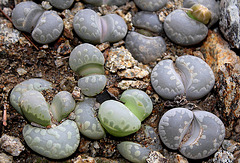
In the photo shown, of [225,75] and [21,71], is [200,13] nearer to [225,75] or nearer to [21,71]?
[225,75]

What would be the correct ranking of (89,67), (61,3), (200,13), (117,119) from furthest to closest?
(61,3)
(200,13)
(89,67)
(117,119)

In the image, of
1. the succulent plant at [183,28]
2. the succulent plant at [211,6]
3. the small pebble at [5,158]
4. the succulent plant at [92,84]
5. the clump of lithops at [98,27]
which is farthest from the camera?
the succulent plant at [211,6]

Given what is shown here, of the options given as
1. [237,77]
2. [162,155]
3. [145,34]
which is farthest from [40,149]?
[237,77]

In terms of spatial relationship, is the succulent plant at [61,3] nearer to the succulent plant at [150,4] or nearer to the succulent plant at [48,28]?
the succulent plant at [48,28]

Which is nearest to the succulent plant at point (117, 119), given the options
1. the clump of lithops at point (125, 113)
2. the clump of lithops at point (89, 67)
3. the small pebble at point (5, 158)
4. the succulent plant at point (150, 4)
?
the clump of lithops at point (125, 113)

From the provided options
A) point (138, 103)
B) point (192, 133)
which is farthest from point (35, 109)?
point (192, 133)

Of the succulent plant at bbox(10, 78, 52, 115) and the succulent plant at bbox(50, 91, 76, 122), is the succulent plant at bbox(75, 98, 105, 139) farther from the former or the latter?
the succulent plant at bbox(10, 78, 52, 115)
